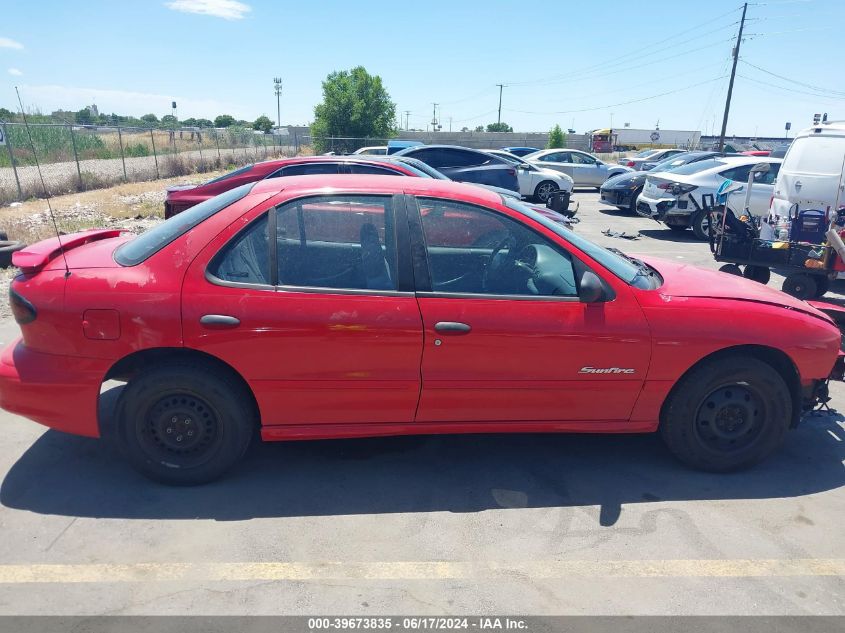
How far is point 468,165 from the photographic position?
14047 millimetres

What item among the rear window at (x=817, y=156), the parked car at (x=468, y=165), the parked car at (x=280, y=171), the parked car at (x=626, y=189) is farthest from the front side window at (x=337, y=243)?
the parked car at (x=626, y=189)

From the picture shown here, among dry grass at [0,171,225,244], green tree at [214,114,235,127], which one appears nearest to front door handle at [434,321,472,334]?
dry grass at [0,171,225,244]

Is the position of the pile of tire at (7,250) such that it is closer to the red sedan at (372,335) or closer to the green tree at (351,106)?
the red sedan at (372,335)

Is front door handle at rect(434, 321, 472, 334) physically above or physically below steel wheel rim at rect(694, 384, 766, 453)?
above

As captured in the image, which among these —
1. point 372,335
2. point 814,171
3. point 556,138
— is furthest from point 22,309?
point 556,138

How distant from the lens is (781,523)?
3.41m

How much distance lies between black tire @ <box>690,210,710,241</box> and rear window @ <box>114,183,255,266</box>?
11048 mm

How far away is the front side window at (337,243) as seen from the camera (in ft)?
11.5

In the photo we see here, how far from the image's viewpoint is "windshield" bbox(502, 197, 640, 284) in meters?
3.69

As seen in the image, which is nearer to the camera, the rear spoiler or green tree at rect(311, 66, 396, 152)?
the rear spoiler

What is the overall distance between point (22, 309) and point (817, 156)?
885cm

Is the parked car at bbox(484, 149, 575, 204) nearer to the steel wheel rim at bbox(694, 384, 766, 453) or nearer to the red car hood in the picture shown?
the red car hood

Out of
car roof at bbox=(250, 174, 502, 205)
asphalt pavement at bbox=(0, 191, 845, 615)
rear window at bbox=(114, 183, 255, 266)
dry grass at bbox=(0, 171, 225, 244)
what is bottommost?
dry grass at bbox=(0, 171, 225, 244)

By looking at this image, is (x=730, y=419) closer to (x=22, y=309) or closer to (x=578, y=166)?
(x=22, y=309)
